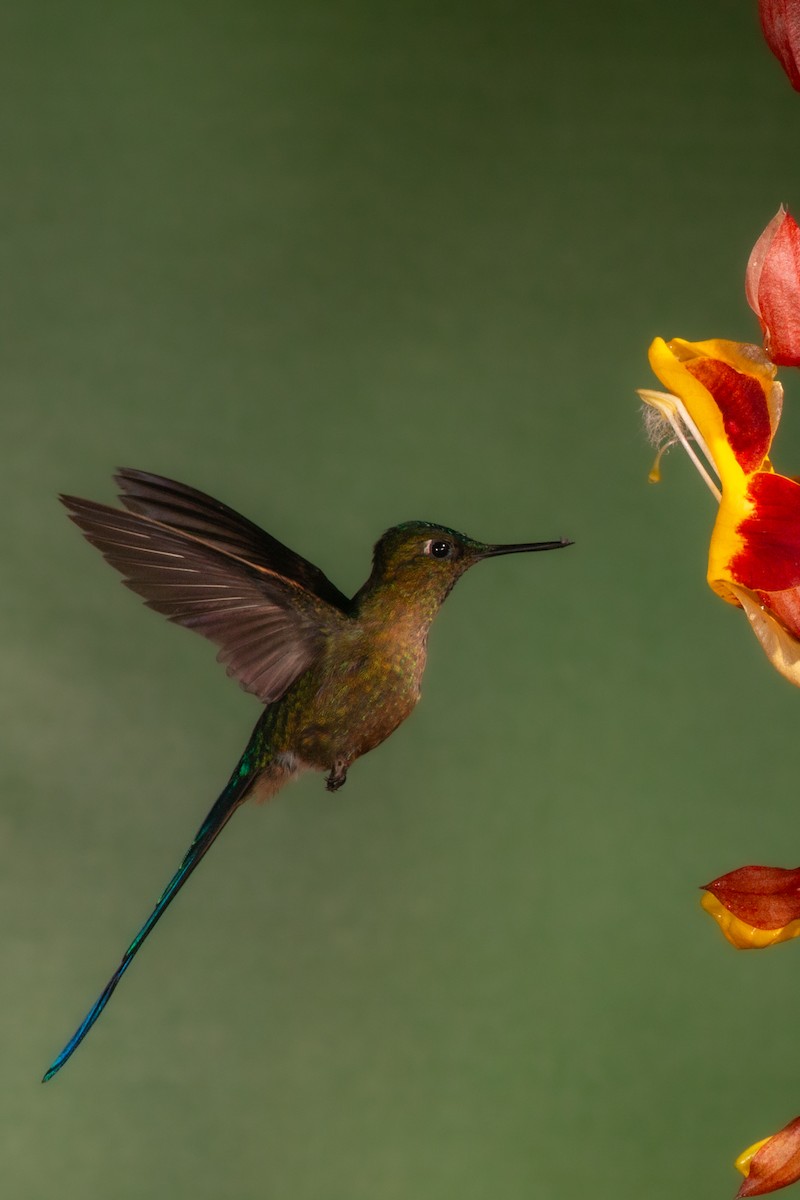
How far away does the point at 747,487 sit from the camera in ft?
1.07

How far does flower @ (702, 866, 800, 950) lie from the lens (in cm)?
33

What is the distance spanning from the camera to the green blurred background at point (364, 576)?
1.25 m

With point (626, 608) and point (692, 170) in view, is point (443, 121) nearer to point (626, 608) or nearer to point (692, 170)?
point (692, 170)

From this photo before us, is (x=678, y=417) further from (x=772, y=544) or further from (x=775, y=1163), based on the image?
(x=775, y=1163)

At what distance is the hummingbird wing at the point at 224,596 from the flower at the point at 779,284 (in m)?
0.19

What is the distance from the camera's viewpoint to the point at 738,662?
1.35 meters

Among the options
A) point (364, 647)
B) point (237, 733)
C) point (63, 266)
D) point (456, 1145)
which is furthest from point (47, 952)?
point (364, 647)

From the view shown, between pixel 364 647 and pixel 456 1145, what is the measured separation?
0.96 m

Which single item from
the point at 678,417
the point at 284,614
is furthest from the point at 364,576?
the point at 678,417

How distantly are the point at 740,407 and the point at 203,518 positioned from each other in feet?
0.67

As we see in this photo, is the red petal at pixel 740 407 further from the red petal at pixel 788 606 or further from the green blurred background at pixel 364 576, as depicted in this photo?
the green blurred background at pixel 364 576

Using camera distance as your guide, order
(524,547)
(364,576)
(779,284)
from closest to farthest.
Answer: (779,284) → (524,547) → (364,576)

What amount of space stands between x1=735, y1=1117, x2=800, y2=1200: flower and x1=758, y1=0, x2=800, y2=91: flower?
0.88 feet

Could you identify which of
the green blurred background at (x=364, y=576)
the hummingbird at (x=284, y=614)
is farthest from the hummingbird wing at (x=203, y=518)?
the green blurred background at (x=364, y=576)
